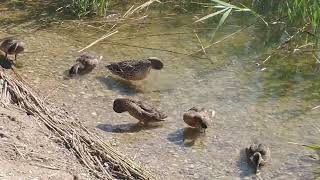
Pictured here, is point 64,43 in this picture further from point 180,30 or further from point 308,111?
point 308,111

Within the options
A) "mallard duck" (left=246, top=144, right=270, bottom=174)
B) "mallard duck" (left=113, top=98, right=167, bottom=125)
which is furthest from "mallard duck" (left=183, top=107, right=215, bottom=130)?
"mallard duck" (left=246, top=144, right=270, bottom=174)

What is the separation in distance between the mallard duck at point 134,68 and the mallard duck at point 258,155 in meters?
1.91

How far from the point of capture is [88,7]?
934cm

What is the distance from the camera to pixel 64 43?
847 centimetres

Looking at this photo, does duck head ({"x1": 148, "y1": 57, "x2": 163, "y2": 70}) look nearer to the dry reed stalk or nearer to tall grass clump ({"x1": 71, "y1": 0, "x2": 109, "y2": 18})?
the dry reed stalk

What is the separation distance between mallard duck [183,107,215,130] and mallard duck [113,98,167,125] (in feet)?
0.88

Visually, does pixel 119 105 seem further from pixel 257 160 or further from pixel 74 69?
pixel 257 160

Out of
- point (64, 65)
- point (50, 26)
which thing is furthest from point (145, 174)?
point (50, 26)

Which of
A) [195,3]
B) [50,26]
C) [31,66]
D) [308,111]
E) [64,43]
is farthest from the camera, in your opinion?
[195,3]

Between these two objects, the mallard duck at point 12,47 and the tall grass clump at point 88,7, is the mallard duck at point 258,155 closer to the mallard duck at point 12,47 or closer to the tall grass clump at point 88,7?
the mallard duck at point 12,47

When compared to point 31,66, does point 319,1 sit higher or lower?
higher

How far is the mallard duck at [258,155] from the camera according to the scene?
18.7ft

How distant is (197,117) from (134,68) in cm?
140

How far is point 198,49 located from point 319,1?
5.79 ft
